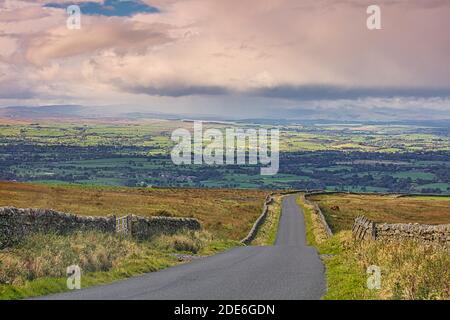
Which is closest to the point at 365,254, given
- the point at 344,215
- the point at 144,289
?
the point at 144,289

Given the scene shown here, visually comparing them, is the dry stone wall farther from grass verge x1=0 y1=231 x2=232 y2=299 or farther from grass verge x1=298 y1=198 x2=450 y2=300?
grass verge x1=298 y1=198 x2=450 y2=300

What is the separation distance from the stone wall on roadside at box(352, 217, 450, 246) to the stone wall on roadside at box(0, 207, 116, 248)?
13237 millimetres

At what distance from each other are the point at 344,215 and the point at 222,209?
17244 millimetres

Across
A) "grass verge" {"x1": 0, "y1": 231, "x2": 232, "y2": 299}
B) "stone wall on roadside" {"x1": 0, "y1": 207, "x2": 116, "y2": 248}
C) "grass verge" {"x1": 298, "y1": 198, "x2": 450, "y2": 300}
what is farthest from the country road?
"stone wall on roadside" {"x1": 0, "y1": 207, "x2": 116, "y2": 248}

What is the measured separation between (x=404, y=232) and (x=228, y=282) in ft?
42.5

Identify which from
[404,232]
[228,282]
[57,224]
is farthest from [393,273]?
[57,224]

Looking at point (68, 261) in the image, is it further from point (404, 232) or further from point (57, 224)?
point (404, 232)

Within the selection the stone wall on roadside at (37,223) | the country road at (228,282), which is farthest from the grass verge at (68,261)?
the country road at (228,282)

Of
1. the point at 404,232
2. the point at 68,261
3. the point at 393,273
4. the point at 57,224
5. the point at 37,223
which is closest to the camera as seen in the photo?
the point at 393,273

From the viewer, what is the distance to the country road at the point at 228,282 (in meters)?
15.0

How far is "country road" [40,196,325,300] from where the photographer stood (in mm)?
15016

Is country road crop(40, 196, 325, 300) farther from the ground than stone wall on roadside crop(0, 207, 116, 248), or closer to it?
closer to it

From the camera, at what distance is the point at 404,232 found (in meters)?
27.5
